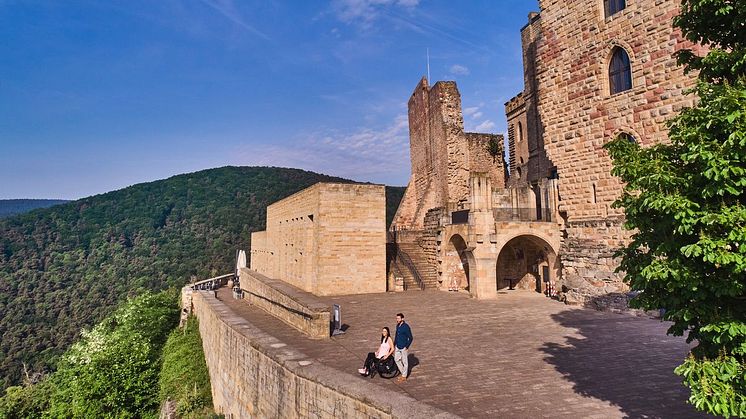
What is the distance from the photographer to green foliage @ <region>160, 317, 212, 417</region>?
45.8 ft

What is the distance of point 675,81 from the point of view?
475 inches

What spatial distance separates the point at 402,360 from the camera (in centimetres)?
703

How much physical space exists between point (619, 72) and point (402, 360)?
40.4ft

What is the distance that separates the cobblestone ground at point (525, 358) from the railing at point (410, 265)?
5526mm

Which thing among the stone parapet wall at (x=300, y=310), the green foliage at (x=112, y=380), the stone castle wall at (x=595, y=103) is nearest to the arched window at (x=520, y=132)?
the stone castle wall at (x=595, y=103)

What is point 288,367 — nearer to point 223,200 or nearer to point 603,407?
point 603,407

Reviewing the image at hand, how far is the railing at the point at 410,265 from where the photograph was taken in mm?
19719

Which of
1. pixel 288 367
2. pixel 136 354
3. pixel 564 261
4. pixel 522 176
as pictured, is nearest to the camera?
pixel 288 367

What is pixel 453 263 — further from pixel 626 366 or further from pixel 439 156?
pixel 626 366

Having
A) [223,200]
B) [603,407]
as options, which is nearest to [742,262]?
[603,407]

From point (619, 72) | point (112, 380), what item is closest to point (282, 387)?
point (619, 72)

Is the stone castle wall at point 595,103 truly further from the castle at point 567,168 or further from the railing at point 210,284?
the railing at point 210,284

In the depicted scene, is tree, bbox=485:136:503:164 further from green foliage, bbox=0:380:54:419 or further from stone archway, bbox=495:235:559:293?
Answer: green foliage, bbox=0:380:54:419

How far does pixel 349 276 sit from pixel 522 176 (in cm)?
1354
